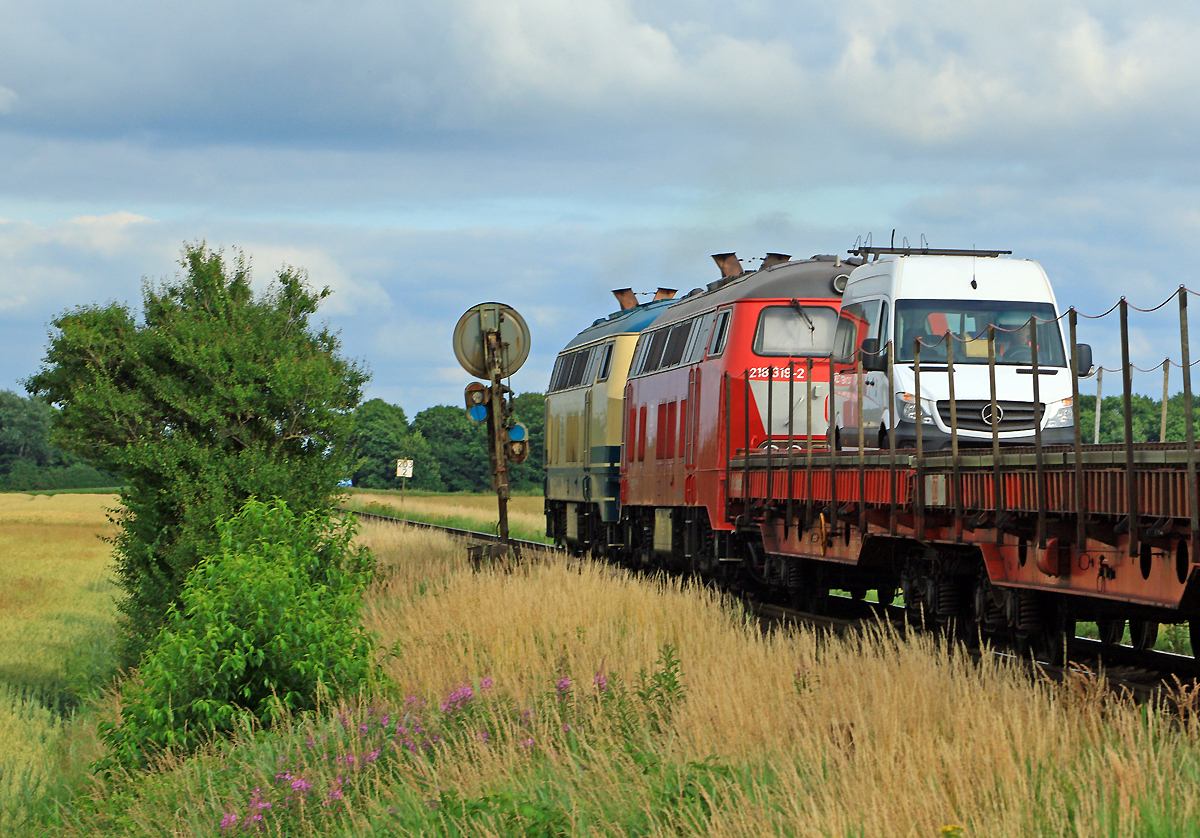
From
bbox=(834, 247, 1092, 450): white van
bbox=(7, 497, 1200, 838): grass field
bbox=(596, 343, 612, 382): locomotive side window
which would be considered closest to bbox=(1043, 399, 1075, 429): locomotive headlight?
bbox=(834, 247, 1092, 450): white van

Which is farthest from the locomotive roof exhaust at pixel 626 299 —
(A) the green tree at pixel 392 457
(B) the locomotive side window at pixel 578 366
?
(A) the green tree at pixel 392 457

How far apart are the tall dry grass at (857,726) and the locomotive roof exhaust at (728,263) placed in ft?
33.0

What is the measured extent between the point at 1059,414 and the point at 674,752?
7547mm

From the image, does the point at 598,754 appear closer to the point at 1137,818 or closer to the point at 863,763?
the point at 863,763

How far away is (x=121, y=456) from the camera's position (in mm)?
17172

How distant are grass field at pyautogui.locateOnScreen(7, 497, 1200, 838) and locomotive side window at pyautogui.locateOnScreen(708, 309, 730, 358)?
5685mm

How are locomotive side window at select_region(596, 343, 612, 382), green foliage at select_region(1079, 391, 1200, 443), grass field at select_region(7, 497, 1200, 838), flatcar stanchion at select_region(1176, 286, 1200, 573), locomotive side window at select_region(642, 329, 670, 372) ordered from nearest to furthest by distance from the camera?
grass field at select_region(7, 497, 1200, 838) → flatcar stanchion at select_region(1176, 286, 1200, 573) → green foliage at select_region(1079, 391, 1200, 443) → locomotive side window at select_region(642, 329, 670, 372) → locomotive side window at select_region(596, 343, 612, 382)

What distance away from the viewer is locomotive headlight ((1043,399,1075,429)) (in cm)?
1328

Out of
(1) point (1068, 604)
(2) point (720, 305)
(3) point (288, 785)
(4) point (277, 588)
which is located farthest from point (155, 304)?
(1) point (1068, 604)

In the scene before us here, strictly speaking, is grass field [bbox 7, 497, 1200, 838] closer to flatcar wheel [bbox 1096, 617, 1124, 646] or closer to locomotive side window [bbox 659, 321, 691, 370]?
flatcar wheel [bbox 1096, 617, 1124, 646]

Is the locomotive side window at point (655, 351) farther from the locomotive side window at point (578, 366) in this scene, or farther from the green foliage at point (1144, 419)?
the green foliage at point (1144, 419)

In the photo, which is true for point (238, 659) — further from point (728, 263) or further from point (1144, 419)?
point (728, 263)

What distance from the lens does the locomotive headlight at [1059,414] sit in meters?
13.3

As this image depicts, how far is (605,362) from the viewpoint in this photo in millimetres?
24875
